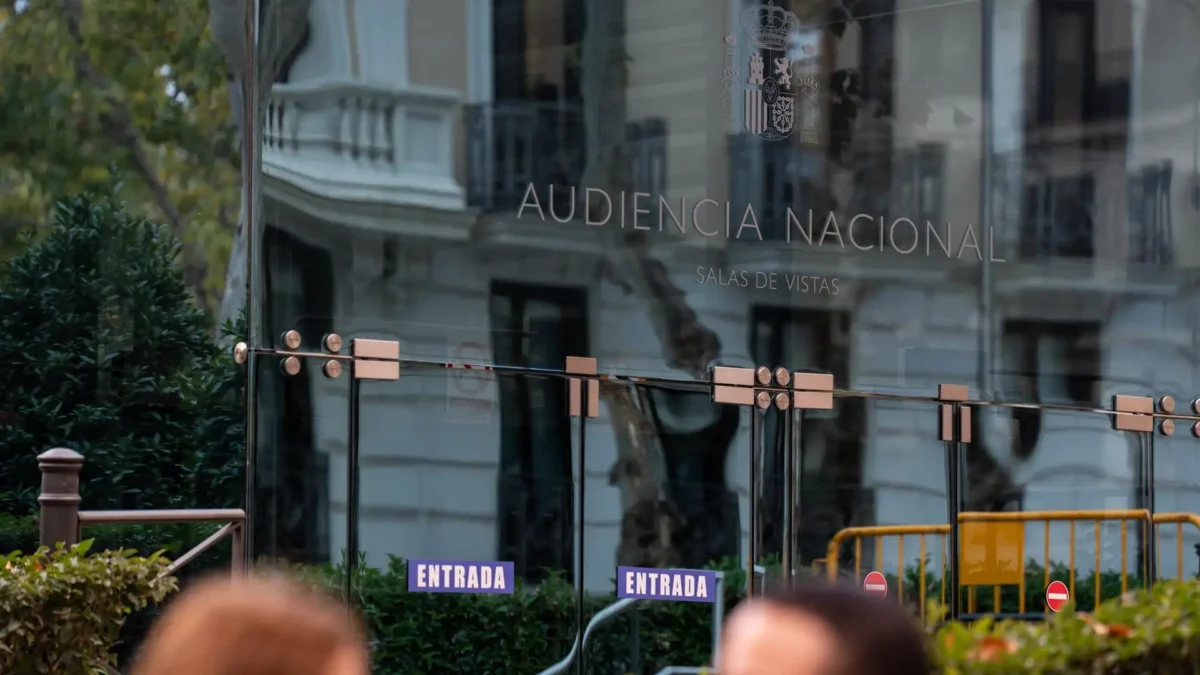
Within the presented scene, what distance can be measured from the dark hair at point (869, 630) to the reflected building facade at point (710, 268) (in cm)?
430

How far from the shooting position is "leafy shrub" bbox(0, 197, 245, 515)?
6297 millimetres

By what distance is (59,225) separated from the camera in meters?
6.36

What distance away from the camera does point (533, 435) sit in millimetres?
6289

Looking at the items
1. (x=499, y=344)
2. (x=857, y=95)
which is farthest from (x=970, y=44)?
(x=499, y=344)

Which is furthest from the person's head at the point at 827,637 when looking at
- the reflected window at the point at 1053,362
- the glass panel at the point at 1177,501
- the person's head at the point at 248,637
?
the glass panel at the point at 1177,501

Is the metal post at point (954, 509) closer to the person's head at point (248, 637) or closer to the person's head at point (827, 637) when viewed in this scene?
the person's head at point (827, 637)

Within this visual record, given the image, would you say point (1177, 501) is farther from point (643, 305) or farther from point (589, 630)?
point (589, 630)

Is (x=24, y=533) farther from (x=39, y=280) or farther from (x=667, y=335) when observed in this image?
(x=667, y=335)

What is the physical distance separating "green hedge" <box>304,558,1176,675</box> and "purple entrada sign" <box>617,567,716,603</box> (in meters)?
0.04

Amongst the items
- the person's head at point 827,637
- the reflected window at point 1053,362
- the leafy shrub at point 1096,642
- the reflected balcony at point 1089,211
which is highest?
the reflected balcony at point 1089,211

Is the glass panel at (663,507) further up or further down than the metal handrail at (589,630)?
further up

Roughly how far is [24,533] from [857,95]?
358cm

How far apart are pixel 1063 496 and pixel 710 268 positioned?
1875 millimetres

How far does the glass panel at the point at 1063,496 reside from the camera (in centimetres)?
721
